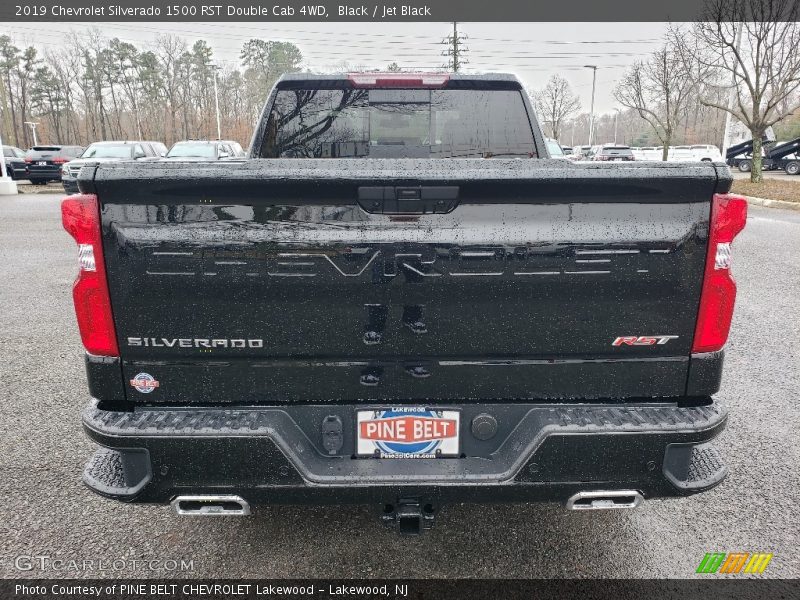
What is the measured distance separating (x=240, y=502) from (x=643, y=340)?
1.60m

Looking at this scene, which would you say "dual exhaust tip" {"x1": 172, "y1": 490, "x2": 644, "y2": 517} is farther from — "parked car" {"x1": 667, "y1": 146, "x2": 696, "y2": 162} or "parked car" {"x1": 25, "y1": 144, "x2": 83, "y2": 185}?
"parked car" {"x1": 667, "y1": 146, "x2": 696, "y2": 162}

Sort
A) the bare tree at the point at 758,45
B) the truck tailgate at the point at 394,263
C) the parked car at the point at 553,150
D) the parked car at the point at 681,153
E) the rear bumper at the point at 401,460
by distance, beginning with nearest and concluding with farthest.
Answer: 1. the truck tailgate at the point at 394,263
2. the rear bumper at the point at 401,460
3. the parked car at the point at 553,150
4. the bare tree at the point at 758,45
5. the parked car at the point at 681,153

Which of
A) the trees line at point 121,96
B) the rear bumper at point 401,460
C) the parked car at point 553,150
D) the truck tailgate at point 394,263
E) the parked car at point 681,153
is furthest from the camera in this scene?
the trees line at point 121,96

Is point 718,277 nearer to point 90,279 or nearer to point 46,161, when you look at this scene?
point 90,279

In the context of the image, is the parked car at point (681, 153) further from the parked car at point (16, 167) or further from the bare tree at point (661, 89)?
the parked car at point (16, 167)

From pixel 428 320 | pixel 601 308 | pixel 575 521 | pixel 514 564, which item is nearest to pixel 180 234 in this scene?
pixel 428 320

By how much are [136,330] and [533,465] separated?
1.52 meters

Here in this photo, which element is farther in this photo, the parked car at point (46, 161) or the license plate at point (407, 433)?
the parked car at point (46, 161)

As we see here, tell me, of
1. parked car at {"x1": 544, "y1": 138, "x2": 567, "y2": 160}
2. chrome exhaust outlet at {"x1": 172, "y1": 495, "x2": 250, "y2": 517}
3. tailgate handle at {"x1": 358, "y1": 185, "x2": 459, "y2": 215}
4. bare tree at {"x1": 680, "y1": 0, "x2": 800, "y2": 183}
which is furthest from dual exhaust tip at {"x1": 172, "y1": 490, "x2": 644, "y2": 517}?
bare tree at {"x1": 680, "y1": 0, "x2": 800, "y2": 183}

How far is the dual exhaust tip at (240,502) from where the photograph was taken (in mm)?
2049

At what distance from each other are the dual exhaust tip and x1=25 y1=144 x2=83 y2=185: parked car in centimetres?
2894

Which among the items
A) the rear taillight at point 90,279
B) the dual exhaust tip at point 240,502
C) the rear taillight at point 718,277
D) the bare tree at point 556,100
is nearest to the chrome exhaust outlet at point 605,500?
the dual exhaust tip at point 240,502

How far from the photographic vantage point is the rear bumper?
1976 millimetres

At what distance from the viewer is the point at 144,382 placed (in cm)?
203
